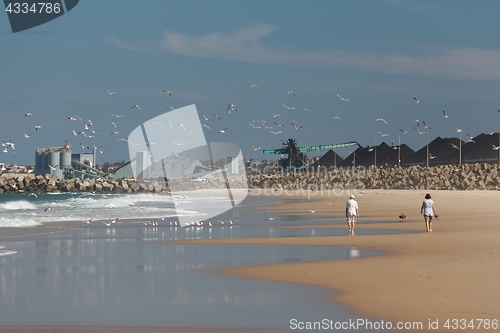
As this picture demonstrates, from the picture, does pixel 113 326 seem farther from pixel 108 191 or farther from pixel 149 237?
pixel 108 191

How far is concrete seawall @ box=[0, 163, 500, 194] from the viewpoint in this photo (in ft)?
183

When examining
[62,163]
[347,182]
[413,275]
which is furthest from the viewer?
[62,163]

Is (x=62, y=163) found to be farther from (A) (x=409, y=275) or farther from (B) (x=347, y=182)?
(A) (x=409, y=275)

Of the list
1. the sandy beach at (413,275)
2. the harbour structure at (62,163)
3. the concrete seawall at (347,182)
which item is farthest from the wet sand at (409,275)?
the harbour structure at (62,163)

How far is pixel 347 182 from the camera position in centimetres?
8231

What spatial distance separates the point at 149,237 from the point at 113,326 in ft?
40.2

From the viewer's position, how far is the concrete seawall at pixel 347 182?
55888mm

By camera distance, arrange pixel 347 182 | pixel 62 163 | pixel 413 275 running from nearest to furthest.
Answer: pixel 413 275
pixel 347 182
pixel 62 163

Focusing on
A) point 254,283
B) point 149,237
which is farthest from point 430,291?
point 149,237

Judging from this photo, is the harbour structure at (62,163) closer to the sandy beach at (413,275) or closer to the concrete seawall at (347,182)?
the concrete seawall at (347,182)

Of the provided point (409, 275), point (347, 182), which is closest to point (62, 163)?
point (347, 182)

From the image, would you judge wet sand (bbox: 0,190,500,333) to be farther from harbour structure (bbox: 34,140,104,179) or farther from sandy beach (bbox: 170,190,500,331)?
harbour structure (bbox: 34,140,104,179)

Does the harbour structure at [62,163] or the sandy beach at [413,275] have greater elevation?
the harbour structure at [62,163]

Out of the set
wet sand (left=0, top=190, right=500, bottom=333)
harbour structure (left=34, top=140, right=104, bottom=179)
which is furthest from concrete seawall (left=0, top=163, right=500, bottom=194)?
wet sand (left=0, top=190, right=500, bottom=333)
